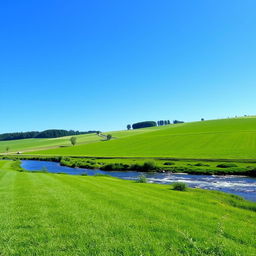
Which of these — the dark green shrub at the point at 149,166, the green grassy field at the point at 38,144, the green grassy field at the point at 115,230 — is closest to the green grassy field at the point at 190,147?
the dark green shrub at the point at 149,166

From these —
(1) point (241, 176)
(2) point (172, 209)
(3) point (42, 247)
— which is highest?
(3) point (42, 247)

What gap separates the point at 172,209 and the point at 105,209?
130 inches

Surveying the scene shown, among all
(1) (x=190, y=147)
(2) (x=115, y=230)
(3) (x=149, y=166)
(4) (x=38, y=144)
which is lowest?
(3) (x=149, y=166)

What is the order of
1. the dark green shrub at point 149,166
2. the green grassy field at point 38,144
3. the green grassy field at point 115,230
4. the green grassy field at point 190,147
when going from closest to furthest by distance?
the green grassy field at point 115,230, the dark green shrub at point 149,166, the green grassy field at point 190,147, the green grassy field at point 38,144

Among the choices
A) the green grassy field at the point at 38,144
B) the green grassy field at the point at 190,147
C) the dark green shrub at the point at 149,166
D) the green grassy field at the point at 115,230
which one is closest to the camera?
the green grassy field at the point at 115,230

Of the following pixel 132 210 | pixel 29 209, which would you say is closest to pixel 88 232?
pixel 132 210

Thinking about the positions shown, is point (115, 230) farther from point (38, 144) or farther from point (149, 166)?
point (38, 144)

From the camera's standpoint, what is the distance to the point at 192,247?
6.37 meters

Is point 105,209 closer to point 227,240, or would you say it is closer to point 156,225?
point 156,225

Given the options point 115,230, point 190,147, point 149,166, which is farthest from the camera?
point 190,147

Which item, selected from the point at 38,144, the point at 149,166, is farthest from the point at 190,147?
the point at 38,144

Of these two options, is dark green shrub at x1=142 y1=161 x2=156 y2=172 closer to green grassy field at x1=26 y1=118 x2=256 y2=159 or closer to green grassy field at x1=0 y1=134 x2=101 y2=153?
green grassy field at x1=26 y1=118 x2=256 y2=159

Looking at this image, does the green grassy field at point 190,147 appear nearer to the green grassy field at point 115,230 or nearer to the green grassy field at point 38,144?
the green grassy field at point 38,144

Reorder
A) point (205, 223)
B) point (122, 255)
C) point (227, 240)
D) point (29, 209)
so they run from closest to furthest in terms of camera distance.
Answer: point (122, 255) → point (227, 240) → point (205, 223) → point (29, 209)
